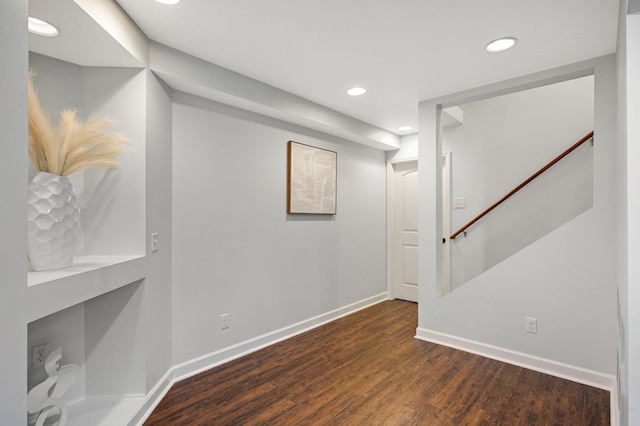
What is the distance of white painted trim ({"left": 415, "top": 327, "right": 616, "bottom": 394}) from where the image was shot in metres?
2.42

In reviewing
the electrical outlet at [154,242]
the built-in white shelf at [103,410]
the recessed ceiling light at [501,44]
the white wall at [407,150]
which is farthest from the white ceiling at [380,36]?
the built-in white shelf at [103,410]

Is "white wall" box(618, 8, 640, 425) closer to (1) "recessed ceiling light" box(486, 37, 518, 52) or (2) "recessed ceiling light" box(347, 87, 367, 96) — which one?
(1) "recessed ceiling light" box(486, 37, 518, 52)

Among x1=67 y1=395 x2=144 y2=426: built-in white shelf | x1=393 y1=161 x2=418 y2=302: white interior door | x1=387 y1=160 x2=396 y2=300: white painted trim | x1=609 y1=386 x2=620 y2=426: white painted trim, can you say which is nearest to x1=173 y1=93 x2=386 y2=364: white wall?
x1=67 y1=395 x2=144 y2=426: built-in white shelf

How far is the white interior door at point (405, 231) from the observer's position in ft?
15.6

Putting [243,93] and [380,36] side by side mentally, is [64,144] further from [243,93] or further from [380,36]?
[380,36]

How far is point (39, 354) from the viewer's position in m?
1.81

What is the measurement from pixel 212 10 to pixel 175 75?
1.97 ft

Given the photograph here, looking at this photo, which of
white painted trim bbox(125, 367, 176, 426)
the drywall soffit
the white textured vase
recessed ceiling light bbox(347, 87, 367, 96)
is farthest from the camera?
recessed ceiling light bbox(347, 87, 367, 96)

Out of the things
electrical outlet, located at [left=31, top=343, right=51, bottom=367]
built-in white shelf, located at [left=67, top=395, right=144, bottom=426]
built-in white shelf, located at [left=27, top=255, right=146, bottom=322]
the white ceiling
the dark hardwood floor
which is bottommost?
the dark hardwood floor

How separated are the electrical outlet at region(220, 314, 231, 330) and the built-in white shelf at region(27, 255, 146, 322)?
90 centimetres

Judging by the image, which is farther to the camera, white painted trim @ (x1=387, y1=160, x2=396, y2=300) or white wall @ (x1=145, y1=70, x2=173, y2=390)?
white painted trim @ (x1=387, y1=160, x2=396, y2=300)

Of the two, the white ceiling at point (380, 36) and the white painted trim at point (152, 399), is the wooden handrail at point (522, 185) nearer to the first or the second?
the white ceiling at point (380, 36)

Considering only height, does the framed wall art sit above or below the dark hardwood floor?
above

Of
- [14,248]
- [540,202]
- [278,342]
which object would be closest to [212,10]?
[14,248]
